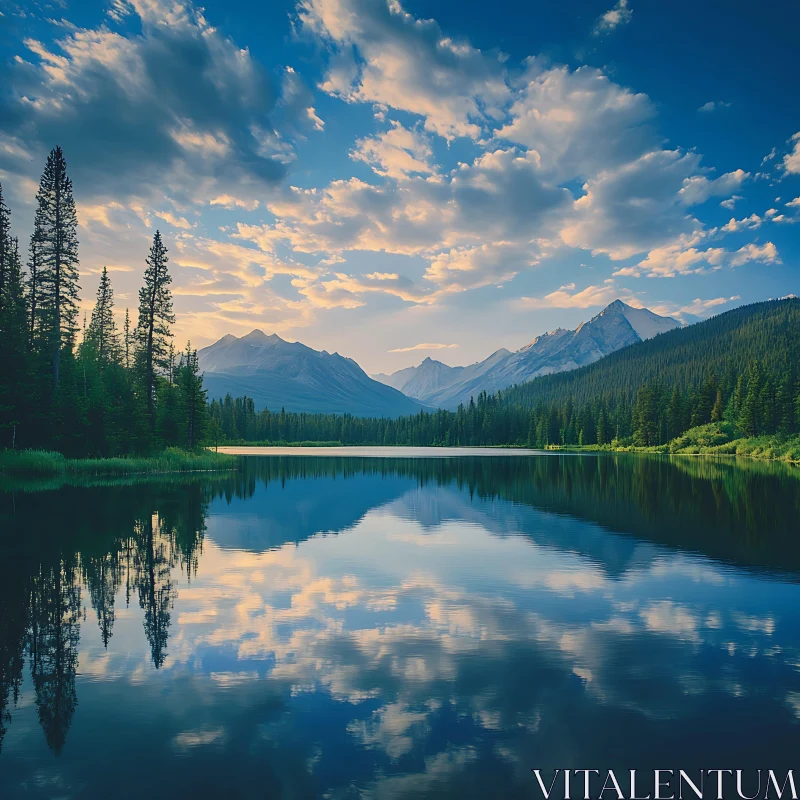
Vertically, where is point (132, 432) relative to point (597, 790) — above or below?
above

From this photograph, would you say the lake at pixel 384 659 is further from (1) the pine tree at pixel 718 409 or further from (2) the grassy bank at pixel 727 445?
(1) the pine tree at pixel 718 409

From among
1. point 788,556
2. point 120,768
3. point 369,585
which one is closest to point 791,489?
point 788,556

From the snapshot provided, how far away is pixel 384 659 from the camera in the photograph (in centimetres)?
1225

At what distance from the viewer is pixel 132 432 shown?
218ft

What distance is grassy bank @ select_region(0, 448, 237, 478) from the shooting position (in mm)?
50281

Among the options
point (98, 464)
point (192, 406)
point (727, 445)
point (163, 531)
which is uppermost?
point (192, 406)

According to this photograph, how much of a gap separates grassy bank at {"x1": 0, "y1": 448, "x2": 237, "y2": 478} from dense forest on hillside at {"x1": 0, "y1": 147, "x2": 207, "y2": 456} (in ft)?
6.91

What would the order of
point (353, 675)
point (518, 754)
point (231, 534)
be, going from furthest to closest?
point (231, 534) → point (353, 675) → point (518, 754)

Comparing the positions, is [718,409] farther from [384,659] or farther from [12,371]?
[384,659]

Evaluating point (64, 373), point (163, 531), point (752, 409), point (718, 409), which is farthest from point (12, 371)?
point (718, 409)

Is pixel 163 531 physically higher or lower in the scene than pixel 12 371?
lower

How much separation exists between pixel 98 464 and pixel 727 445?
124m

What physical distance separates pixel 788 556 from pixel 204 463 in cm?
6944

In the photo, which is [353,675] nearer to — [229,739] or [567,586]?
[229,739]
